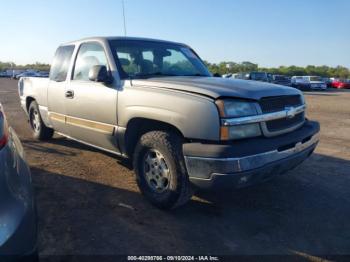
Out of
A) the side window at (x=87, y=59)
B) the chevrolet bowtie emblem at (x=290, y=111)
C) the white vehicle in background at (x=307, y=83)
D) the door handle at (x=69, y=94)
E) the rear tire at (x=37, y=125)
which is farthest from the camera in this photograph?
the white vehicle in background at (x=307, y=83)

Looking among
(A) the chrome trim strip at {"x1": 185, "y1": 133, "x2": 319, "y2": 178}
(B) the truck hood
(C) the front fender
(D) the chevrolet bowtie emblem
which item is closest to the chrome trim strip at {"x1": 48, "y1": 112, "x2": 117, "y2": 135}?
(C) the front fender

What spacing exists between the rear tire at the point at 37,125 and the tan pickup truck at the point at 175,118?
1.57 metres

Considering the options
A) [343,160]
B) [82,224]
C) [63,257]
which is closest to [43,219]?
[82,224]

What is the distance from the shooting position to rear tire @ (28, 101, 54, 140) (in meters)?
6.88

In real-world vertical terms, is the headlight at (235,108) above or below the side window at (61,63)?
below

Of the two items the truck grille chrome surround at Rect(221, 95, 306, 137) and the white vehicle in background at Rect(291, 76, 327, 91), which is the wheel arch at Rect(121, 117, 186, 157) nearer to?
the truck grille chrome surround at Rect(221, 95, 306, 137)

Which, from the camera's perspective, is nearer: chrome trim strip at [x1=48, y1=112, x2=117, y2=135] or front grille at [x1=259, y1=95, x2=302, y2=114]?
front grille at [x1=259, y1=95, x2=302, y2=114]

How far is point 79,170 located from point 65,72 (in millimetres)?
1487

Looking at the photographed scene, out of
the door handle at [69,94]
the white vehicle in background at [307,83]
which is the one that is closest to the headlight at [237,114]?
the door handle at [69,94]

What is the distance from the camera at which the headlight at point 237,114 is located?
10.8ft

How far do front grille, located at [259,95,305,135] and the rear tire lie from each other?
462 cm

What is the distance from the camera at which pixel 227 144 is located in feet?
10.8

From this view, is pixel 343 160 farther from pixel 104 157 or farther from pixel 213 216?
pixel 104 157

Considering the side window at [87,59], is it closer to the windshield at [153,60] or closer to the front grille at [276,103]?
the windshield at [153,60]
